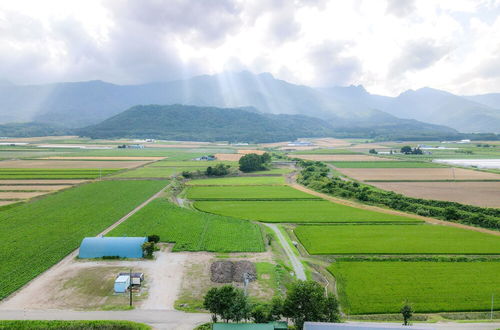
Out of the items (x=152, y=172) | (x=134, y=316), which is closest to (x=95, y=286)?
(x=134, y=316)

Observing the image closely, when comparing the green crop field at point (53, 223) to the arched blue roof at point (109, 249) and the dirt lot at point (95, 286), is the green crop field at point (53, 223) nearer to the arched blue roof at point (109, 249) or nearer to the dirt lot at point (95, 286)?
the dirt lot at point (95, 286)

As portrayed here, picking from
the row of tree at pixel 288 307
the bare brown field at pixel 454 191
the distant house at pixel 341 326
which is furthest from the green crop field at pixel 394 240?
the bare brown field at pixel 454 191

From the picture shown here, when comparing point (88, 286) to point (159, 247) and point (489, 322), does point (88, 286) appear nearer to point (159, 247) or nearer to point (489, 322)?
point (159, 247)

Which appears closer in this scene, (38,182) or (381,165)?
(38,182)

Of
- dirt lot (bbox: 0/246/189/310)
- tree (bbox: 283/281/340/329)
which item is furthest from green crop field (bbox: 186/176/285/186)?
tree (bbox: 283/281/340/329)

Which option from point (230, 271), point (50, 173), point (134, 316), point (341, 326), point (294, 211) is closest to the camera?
point (341, 326)

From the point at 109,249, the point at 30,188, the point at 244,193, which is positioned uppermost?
the point at 30,188

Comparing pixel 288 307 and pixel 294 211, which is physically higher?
pixel 288 307

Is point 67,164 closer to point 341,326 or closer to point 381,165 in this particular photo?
point 381,165
